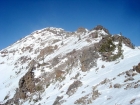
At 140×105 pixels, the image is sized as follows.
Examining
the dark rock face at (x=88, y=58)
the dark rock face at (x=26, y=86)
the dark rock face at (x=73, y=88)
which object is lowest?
the dark rock face at (x=73, y=88)

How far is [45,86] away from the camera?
140 feet

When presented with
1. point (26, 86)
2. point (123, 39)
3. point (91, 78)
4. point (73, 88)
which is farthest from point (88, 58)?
point (26, 86)

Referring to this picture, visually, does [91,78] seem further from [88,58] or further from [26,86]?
[26,86]

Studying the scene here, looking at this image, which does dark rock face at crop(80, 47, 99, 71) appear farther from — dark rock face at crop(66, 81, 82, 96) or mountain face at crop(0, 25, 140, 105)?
dark rock face at crop(66, 81, 82, 96)

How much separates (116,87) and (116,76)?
4549 mm

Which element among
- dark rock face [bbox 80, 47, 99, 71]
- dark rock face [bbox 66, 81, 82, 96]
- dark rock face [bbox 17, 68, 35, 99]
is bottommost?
dark rock face [bbox 66, 81, 82, 96]

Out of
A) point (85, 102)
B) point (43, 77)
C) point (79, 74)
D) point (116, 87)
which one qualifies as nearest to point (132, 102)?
point (116, 87)

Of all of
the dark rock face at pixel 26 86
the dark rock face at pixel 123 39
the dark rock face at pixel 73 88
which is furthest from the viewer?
the dark rock face at pixel 26 86

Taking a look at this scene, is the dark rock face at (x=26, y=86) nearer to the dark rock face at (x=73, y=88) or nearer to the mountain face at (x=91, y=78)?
the mountain face at (x=91, y=78)

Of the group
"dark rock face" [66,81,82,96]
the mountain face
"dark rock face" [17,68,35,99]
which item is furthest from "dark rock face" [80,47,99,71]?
"dark rock face" [17,68,35,99]

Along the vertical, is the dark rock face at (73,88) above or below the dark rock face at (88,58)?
below

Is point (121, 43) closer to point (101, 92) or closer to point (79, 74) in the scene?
point (79, 74)

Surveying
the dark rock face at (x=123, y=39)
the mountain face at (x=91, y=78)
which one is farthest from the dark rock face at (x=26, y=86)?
the dark rock face at (x=123, y=39)

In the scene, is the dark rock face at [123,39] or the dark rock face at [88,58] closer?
the dark rock face at [88,58]
